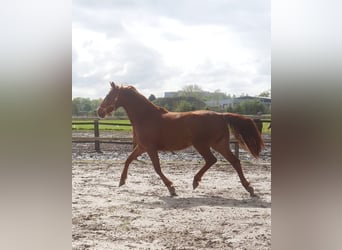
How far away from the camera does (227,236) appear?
1.88 meters

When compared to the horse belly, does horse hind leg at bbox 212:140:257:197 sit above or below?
below

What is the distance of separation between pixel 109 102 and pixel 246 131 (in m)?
0.76

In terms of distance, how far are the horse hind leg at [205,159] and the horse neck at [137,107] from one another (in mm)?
293

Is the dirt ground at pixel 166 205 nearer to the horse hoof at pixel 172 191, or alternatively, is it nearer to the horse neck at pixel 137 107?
the horse hoof at pixel 172 191

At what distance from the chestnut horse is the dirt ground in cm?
3

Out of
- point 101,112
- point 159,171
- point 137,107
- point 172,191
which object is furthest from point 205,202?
point 101,112

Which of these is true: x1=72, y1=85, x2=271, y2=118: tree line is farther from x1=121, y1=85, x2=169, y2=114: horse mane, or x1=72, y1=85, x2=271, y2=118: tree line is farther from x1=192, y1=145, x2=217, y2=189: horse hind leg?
x1=192, y1=145, x2=217, y2=189: horse hind leg

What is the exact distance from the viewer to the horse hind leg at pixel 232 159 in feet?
6.39

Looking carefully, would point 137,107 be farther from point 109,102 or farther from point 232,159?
point 232,159

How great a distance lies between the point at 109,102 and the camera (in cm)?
196

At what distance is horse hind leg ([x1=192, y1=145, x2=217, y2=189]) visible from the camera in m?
1.97

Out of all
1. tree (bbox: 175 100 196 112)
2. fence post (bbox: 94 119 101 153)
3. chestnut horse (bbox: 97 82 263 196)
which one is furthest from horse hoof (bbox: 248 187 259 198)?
fence post (bbox: 94 119 101 153)
